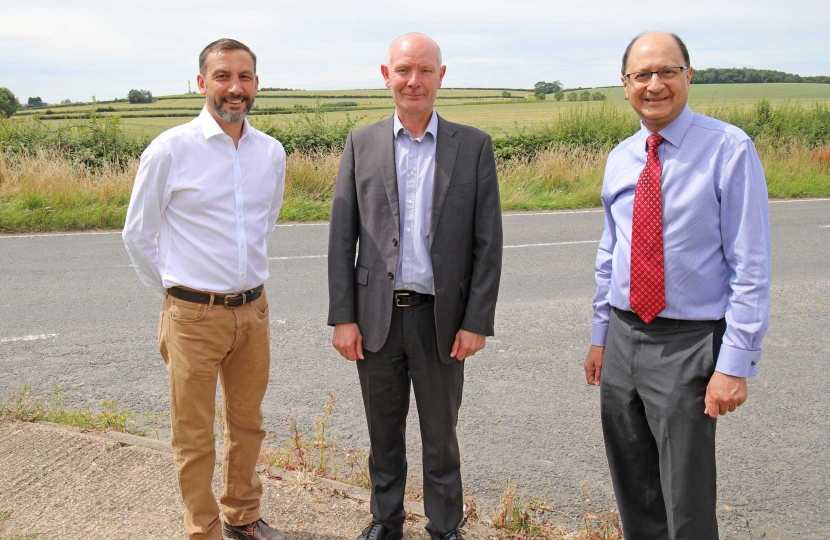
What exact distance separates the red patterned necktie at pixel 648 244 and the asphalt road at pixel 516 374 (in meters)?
1.45

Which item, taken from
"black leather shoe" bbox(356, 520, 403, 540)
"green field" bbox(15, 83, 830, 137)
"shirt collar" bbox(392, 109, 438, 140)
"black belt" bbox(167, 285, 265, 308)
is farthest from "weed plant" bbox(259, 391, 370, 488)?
"green field" bbox(15, 83, 830, 137)

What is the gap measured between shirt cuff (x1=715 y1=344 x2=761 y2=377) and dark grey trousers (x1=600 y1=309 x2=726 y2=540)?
3.3 inches

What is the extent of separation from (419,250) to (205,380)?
1086 mm

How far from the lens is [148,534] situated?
3.40m

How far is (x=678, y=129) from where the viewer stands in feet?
9.19

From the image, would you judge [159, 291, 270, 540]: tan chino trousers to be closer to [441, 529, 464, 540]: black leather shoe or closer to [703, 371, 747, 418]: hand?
[441, 529, 464, 540]: black leather shoe

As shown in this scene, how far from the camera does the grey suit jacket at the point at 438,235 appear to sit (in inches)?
127

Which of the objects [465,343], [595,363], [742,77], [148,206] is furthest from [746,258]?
[742,77]

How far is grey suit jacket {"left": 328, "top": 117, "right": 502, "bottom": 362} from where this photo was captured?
323cm

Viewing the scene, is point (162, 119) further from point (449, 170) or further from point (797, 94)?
point (797, 94)

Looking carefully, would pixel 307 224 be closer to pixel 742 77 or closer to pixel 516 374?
pixel 516 374

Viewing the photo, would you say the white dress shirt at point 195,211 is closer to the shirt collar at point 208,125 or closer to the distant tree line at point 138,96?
the shirt collar at point 208,125

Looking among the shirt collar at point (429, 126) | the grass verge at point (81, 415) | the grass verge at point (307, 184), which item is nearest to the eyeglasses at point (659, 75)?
the shirt collar at point (429, 126)

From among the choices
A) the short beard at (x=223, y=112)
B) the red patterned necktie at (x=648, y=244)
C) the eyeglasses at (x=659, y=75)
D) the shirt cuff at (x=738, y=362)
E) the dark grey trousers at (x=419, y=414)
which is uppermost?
the eyeglasses at (x=659, y=75)
